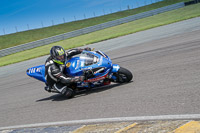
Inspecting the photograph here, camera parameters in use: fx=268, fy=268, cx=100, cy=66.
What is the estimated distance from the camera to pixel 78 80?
6738 millimetres

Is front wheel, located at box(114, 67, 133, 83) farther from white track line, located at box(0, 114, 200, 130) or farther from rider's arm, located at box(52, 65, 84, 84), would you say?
white track line, located at box(0, 114, 200, 130)

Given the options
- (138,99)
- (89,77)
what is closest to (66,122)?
(138,99)

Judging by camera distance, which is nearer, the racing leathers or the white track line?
the white track line

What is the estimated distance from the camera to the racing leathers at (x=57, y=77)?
679cm

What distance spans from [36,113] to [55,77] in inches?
43.0

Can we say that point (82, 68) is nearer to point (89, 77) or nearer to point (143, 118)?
point (89, 77)

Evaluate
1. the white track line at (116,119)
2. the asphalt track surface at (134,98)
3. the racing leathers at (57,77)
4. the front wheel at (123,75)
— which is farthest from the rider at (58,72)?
the white track line at (116,119)

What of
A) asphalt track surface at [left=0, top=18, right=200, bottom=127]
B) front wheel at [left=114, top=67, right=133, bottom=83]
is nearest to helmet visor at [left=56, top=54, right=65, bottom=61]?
asphalt track surface at [left=0, top=18, right=200, bottom=127]

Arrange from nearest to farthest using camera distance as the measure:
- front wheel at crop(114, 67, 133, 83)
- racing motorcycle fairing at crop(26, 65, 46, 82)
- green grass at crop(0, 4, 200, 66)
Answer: front wheel at crop(114, 67, 133, 83)
racing motorcycle fairing at crop(26, 65, 46, 82)
green grass at crop(0, 4, 200, 66)

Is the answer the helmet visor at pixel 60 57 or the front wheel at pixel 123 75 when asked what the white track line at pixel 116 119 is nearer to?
the helmet visor at pixel 60 57

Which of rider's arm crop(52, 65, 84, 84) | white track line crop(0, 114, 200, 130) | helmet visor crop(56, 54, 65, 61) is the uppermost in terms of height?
helmet visor crop(56, 54, 65, 61)

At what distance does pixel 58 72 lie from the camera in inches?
268

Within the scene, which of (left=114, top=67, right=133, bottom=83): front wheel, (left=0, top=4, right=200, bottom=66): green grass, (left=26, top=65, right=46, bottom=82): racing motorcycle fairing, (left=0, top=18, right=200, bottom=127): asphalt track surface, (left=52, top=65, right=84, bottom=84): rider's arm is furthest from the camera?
(left=0, top=4, right=200, bottom=66): green grass

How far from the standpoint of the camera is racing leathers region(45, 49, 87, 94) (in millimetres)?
6787
